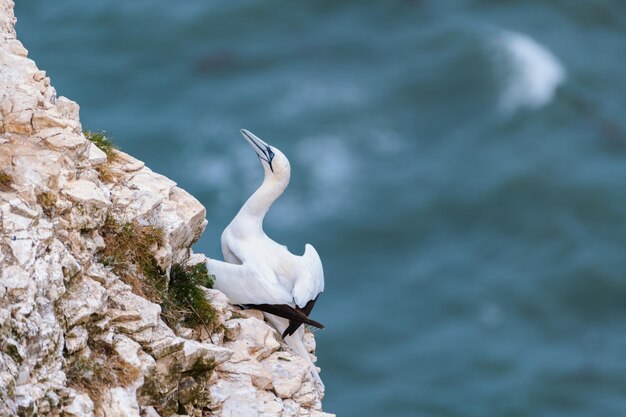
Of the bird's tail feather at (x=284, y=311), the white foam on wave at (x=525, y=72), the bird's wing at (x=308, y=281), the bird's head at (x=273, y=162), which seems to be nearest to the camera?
the bird's tail feather at (x=284, y=311)

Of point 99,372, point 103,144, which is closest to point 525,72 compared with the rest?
point 103,144

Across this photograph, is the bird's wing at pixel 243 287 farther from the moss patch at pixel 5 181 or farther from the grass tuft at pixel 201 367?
the moss patch at pixel 5 181

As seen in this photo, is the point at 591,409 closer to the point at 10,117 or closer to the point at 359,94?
the point at 359,94

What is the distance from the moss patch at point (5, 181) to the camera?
1609cm

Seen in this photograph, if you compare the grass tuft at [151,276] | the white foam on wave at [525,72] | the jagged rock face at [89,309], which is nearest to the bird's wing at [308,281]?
the jagged rock face at [89,309]

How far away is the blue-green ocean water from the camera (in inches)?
2488

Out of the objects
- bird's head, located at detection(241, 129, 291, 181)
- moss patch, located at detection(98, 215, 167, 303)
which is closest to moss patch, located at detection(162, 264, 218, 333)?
moss patch, located at detection(98, 215, 167, 303)

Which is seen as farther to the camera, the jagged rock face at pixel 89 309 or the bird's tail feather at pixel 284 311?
the bird's tail feather at pixel 284 311

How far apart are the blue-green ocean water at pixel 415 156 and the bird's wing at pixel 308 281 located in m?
36.0

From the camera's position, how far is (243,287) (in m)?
21.3

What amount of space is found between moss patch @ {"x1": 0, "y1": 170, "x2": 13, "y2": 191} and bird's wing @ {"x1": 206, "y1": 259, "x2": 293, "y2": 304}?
537 centimetres

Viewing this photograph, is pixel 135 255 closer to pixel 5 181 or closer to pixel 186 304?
pixel 186 304

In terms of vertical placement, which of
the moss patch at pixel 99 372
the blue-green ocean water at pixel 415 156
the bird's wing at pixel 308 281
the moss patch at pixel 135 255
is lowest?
the moss patch at pixel 99 372

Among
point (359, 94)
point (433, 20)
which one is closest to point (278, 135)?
point (359, 94)
